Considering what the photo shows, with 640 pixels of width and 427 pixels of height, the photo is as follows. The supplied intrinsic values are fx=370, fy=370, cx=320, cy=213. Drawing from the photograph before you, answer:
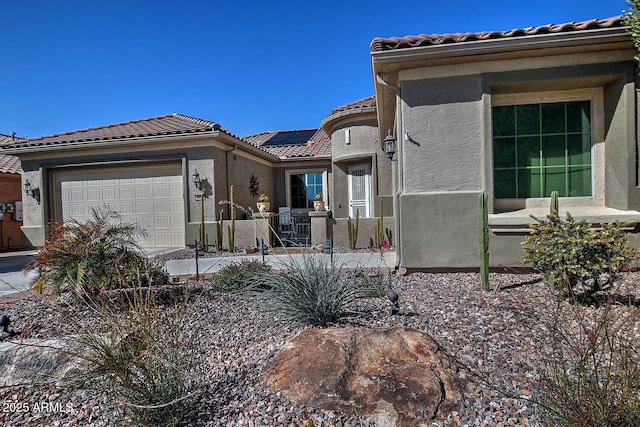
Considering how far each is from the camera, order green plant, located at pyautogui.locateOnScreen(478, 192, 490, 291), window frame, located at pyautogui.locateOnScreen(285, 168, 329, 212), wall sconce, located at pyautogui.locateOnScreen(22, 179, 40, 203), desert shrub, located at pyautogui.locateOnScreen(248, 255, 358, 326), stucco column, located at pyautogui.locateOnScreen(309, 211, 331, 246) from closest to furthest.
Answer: desert shrub, located at pyautogui.locateOnScreen(248, 255, 358, 326), green plant, located at pyautogui.locateOnScreen(478, 192, 490, 291), stucco column, located at pyautogui.locateOnScreen(309, 211, 331, 246), wall sconce, located at pyautogui.locateOnScreen(22, 179, 40, 203), window frame, located at pyautogui.locateOnScreen(285, 168, 329, 212)

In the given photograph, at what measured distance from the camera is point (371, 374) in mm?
3096

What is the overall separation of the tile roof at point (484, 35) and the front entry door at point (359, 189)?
692cm

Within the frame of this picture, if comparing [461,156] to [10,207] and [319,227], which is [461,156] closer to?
[319,227]

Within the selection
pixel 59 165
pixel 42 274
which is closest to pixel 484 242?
pixel 42 274

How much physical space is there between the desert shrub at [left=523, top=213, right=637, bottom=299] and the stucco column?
710cm

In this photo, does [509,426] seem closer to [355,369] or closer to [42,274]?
[355,369]

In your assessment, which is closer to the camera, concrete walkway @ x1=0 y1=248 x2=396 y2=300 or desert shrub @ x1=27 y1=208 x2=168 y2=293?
desert shrub @ x1=27 y1=208 x2=168 y2=293

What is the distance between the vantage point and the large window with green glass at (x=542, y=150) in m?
7.25

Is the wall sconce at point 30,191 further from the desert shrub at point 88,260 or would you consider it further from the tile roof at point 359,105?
the tile roof at point 359,105

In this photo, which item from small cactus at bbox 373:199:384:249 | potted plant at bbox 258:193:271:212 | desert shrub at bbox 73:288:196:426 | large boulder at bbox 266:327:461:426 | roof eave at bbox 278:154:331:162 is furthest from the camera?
roof eave at bbox 278:154:331:162

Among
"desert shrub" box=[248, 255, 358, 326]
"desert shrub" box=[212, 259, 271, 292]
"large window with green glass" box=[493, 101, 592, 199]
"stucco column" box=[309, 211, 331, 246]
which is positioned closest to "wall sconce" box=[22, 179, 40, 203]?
"stucco column" box=[309, 211, 331, 246]

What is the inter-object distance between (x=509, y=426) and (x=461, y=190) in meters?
5.11

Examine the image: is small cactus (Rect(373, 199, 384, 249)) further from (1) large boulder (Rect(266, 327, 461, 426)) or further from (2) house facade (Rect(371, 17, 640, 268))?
(1) large boulder (Rect(266, 327, 461, 426))

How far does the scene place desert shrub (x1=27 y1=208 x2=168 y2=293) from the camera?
16.3 ft
